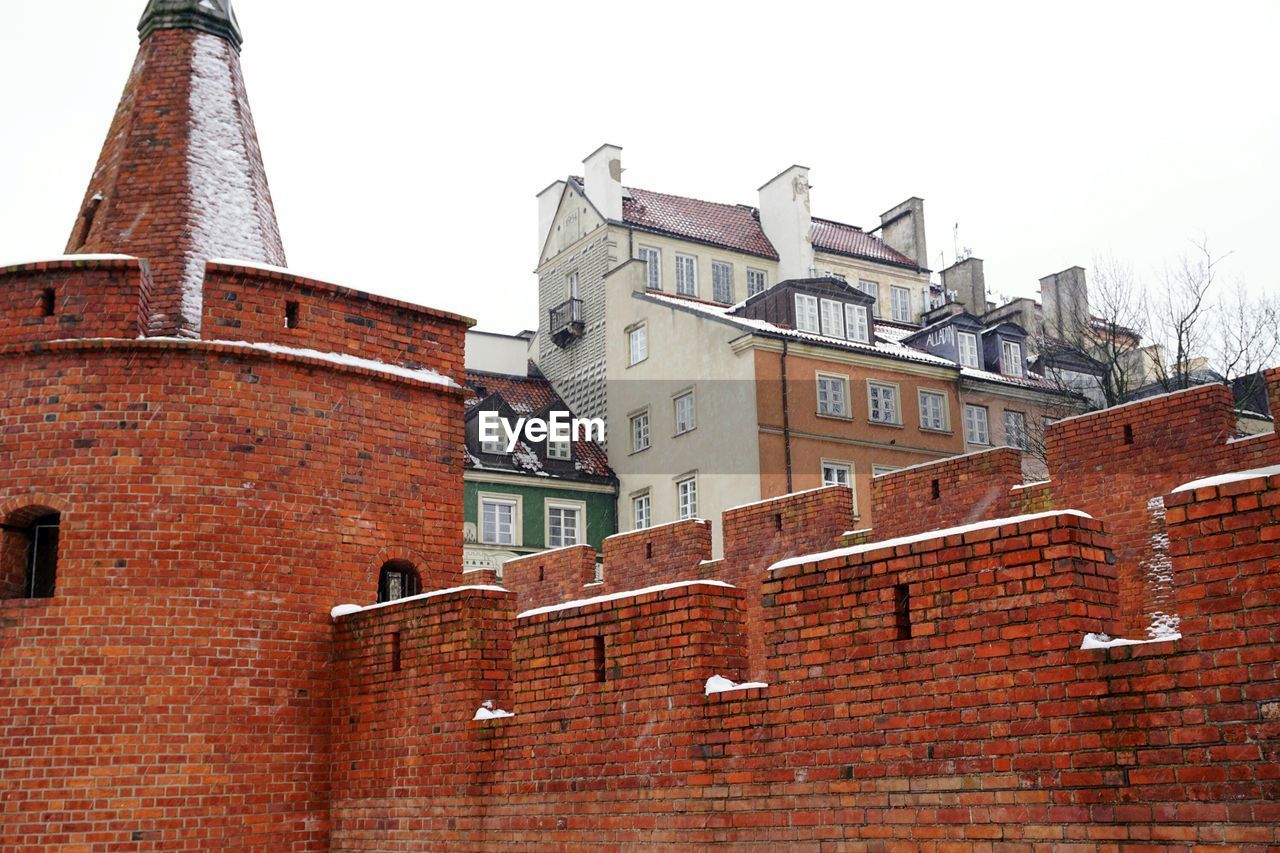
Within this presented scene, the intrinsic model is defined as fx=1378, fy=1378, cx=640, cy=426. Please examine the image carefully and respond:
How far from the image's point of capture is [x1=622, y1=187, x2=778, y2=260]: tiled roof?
4272 cm

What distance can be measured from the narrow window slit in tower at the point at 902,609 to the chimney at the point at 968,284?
138ft

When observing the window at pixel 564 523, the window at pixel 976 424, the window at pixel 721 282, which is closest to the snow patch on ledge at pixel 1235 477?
the window at pixel 564 523

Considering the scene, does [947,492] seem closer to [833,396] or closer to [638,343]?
[833,396]

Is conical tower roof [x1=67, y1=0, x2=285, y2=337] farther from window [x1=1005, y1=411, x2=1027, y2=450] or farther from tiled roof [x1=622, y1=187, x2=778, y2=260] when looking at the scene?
window [x1=1005, y1=411, x2=1027, y2=450]

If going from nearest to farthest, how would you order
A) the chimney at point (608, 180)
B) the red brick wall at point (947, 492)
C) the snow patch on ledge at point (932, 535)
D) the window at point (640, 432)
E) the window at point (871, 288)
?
the snow patch on ledge at point (932, 535), the red brick wall at point (947, 492), the window at point (640, 432), the chimney at point (608, 180), the window at point (871, 288)

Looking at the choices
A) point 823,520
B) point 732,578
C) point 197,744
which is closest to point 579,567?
point 732,578

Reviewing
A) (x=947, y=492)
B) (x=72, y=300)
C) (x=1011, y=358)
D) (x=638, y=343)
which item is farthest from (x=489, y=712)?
(x=1011, y=358)

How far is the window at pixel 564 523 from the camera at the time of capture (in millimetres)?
36750

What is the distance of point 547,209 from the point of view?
1772 inches

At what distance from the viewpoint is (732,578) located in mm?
15398

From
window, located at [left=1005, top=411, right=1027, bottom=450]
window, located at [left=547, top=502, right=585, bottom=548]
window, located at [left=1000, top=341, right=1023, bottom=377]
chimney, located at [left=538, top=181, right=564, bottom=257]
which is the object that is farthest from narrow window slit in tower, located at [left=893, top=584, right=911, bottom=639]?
chimney, located at [left=538, top=181, right=564, bottom=257]

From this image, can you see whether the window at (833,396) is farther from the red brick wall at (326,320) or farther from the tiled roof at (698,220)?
the red brick wall at (326,320)

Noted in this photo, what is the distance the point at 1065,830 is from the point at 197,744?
6.60 metres

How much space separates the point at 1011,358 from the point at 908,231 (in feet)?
31.2
